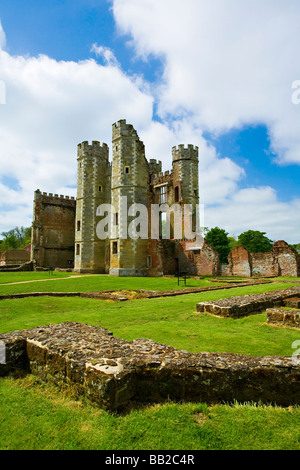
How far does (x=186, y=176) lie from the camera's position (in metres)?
38.8

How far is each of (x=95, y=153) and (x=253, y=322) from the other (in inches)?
1368

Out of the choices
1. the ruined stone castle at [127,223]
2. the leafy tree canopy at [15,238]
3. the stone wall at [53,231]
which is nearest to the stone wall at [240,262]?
the ruined stone castle at [127,223]

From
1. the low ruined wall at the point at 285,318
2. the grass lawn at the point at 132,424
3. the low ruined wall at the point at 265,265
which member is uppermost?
the low ruined wall at the point at 265,265

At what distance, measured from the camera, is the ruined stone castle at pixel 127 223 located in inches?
1248

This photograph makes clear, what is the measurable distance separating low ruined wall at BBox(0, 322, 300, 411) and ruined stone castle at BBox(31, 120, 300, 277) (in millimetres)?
26789

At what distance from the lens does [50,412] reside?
365cm

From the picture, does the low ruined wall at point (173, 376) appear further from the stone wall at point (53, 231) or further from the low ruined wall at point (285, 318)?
the stone wall at point (53, 231)

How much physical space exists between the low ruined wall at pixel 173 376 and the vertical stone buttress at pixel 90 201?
3369 cm

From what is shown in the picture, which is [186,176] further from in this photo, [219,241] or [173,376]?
[173,376]

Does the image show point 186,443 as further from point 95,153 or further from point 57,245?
point 57,245

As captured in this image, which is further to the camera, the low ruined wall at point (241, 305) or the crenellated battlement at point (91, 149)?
the crenellated battlement at point (91, 149)

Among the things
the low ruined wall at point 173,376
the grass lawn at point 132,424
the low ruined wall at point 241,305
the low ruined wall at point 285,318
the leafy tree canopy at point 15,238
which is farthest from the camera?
the leafy tree canopy at point 15,238

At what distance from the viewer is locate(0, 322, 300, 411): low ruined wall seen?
3.70 meters
